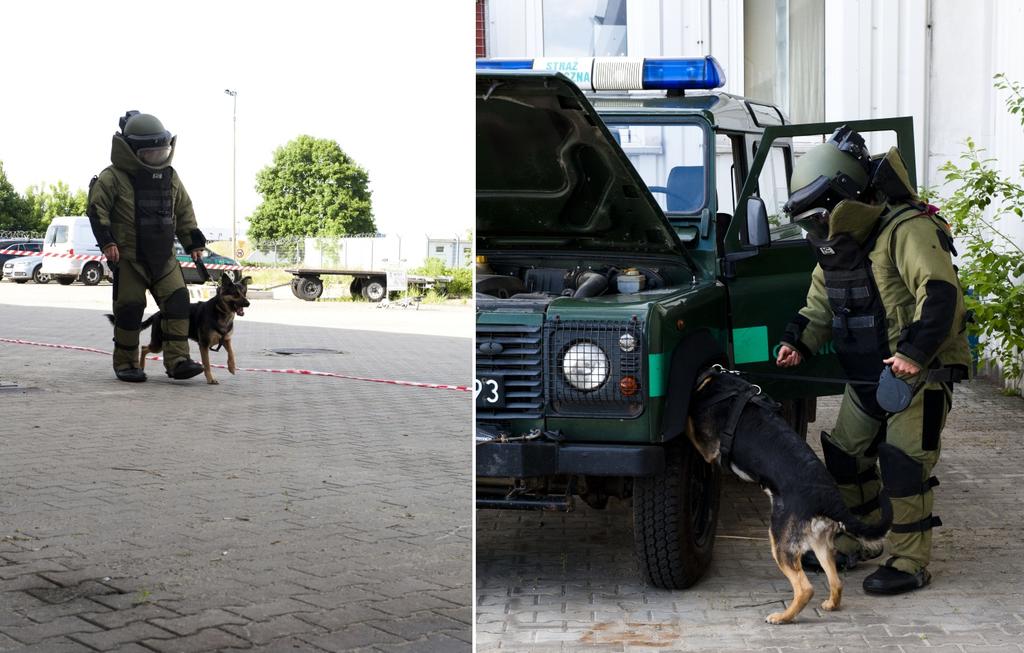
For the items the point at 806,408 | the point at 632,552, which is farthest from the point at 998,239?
the point at 632,552

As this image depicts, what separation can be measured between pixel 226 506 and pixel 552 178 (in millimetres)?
2335

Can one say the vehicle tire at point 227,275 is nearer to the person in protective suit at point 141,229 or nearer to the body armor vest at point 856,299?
the person in protective suit at point 141,229

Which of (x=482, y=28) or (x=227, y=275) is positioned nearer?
Answer: (x=227, y=275)

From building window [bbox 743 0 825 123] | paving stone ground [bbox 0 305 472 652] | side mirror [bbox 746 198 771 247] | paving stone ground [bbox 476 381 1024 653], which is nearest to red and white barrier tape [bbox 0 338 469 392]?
paving stone ground [bbox 0 305 472 652]

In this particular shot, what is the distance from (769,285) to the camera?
6.00m

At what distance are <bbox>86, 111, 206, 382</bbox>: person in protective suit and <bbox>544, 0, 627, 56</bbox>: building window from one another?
9.10 meters

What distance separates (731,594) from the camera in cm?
527

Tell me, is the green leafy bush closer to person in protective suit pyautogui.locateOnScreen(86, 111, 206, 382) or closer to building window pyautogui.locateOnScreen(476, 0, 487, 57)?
person in protective suit pyautogui.locateOnScreen(86, 111, 206, 382)

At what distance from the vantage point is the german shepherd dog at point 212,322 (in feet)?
12.9

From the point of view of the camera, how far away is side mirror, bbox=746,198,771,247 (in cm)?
551

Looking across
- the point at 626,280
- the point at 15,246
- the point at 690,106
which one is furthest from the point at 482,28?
the point at 15,246

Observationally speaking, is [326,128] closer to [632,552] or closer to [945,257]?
[945,257]

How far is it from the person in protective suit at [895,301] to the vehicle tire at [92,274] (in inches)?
111

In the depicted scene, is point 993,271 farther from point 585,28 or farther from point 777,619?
point 585,28
